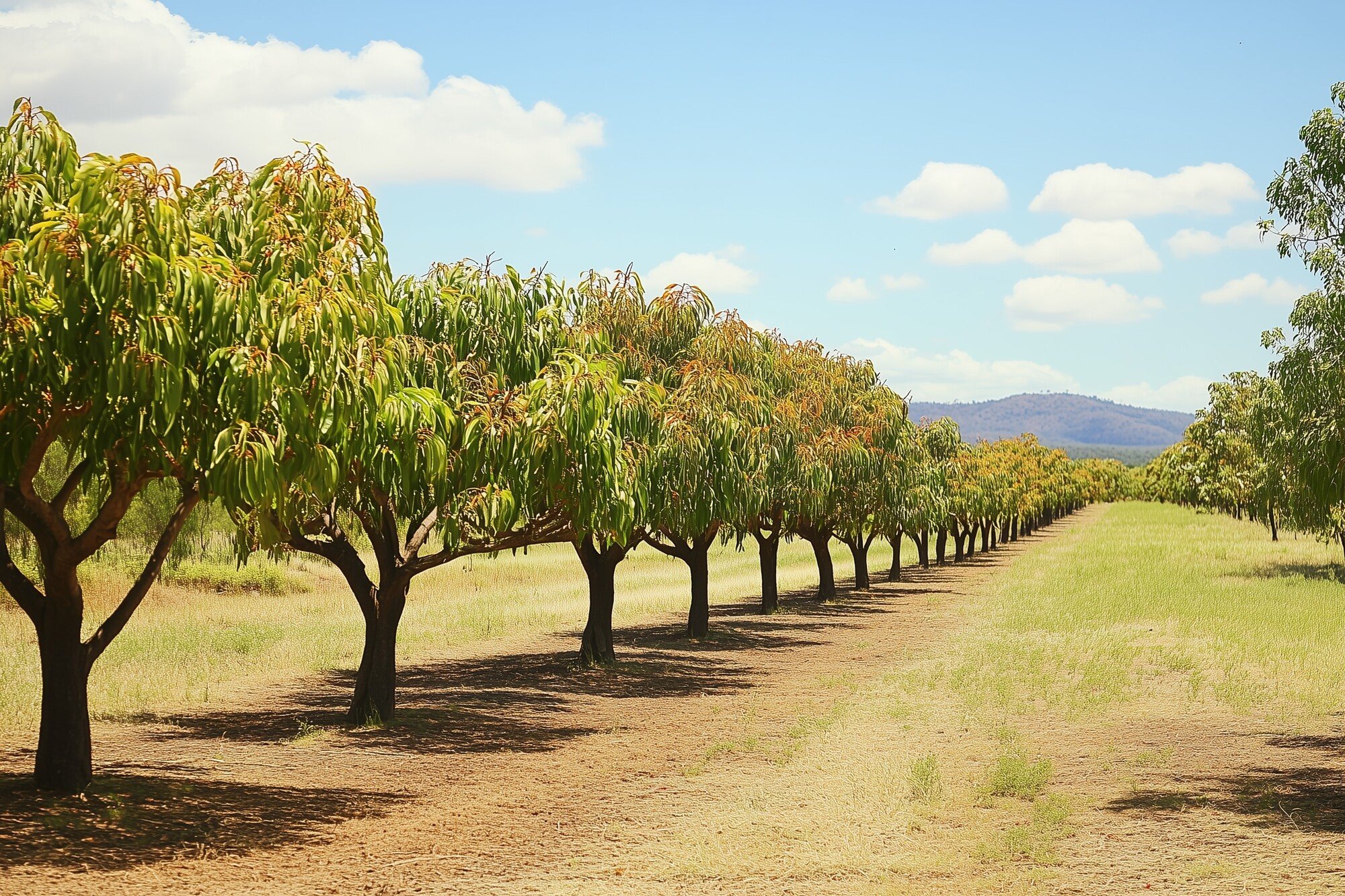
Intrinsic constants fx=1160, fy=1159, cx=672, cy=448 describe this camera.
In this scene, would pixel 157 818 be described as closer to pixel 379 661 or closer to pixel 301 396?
pixel 301 396

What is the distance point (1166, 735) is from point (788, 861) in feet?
26.0

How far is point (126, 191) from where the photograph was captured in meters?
7.83

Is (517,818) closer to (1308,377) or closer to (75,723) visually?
(75,723)

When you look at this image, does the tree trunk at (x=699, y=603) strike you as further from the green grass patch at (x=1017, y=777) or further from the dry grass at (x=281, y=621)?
the green grass patch at (x=1017, y=777)

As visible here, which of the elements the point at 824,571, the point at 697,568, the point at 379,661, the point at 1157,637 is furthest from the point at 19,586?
the point at 824,571

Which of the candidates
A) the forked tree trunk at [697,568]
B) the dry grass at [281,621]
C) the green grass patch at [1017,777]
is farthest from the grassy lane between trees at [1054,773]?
the dry grass at [281,621]

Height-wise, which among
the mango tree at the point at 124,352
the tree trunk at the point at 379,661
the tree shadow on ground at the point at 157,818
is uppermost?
the mango tree at the point at 124,352

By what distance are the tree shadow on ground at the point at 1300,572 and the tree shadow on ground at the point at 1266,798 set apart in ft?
110

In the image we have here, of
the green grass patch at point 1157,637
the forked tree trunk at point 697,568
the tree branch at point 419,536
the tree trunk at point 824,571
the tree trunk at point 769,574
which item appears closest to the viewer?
the tree branch at point 419,536

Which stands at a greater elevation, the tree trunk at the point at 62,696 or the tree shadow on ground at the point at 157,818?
the tree trunk at the point at 62,696

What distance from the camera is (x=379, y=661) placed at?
15.0 m

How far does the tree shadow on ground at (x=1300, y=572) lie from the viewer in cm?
4378

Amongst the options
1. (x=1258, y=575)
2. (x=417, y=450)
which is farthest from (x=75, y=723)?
(x=1258, y=575)

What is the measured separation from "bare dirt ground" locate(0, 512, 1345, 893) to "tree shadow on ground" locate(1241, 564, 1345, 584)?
3239cm
